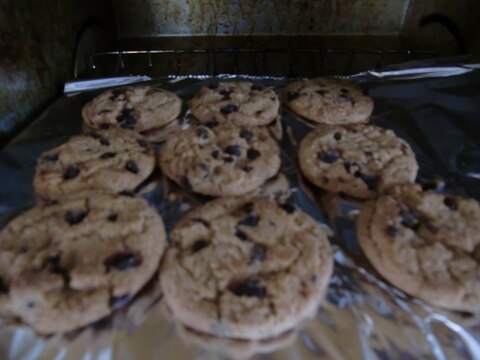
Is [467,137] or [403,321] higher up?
[467,137]

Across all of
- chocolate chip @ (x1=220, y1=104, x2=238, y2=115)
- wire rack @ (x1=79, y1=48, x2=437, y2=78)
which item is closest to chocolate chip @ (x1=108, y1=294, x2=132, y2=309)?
chocolate chip @ (x1=220, y1=104, x2=238, y2=115)

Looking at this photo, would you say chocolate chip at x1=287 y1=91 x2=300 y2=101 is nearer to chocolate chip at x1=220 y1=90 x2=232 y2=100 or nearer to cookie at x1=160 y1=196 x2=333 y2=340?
chocolate chip at x1=220 y1=90 x2=232 y2=100

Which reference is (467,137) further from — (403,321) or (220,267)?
(220,267)

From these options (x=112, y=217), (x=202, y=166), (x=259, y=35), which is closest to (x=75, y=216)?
(x=112, y=217)

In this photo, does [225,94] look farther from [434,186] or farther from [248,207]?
[434,186]

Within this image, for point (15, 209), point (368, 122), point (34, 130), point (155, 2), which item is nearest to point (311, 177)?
point (368, 122)

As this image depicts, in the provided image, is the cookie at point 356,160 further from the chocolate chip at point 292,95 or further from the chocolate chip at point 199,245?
the chocolate chip at point 199,245

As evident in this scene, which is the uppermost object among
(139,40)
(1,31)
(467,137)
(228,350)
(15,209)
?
(1,31)
